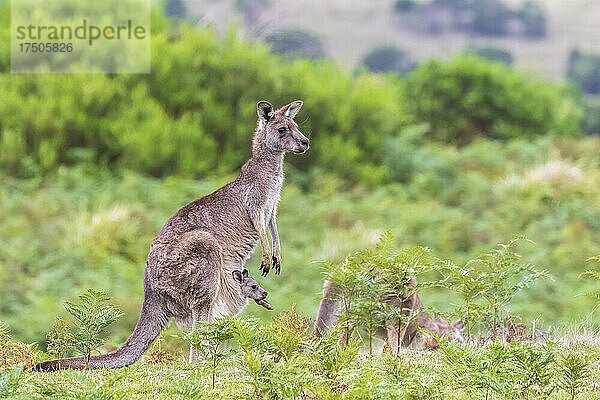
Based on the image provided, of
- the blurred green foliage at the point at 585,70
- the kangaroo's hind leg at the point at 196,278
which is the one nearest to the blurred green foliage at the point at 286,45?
the kangaroo's hind leg at the point at 196,278

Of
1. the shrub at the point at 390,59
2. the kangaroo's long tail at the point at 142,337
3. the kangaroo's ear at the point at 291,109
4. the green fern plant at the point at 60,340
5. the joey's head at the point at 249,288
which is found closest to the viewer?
the green fern plant at the point at 60,340

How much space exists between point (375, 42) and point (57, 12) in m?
26.1

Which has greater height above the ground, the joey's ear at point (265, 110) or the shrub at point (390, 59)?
the shrub at point (390, 59)

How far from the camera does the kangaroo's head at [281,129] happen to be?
5.59 metres

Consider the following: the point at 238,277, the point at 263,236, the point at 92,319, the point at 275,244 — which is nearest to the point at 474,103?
the point at 275,244

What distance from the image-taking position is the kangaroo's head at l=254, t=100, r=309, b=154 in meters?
5.59

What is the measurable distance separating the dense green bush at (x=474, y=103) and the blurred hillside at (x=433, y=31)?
599 inches

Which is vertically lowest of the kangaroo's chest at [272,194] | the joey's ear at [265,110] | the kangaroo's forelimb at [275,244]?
the kangaroo's forelimb at [275,244]

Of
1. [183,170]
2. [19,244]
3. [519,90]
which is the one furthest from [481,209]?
[519,90]

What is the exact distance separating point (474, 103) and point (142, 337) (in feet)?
63.4

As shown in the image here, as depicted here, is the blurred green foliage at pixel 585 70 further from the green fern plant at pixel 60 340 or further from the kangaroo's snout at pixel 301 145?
the green fern plant at pixel 60 340

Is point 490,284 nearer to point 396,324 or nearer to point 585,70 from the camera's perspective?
point 396,324

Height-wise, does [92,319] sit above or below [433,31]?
below

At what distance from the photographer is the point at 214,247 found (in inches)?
213
